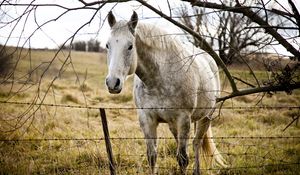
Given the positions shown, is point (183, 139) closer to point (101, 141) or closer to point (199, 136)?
point (199, 136)

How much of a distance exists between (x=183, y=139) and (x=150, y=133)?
466 millimetres

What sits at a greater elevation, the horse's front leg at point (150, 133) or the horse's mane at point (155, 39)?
the horse's mane at point (155, 39)

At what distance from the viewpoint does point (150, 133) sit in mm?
4344

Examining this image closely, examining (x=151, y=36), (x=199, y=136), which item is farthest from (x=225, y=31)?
(x=199, y=136)

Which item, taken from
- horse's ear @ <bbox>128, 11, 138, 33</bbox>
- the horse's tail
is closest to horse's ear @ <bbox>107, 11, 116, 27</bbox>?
horse's ear @ <bbox>128, 11, 138, 33</bbox>

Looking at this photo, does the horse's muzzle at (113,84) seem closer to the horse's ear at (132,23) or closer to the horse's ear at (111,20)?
the horse's ear at (132,23)

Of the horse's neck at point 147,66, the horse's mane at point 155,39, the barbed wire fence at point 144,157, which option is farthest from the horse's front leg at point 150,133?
the horse's mane at point 155,39

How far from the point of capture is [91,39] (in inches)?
129

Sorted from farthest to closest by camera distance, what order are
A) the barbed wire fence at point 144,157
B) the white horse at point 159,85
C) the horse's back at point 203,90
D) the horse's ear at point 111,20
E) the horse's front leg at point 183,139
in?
the horse's back at point 203,90 < the barbed wire fence at point 144,157 < the horse's front leg at point 183,139 < the white horse at point 159,85 < the horse's ear at point 111,20

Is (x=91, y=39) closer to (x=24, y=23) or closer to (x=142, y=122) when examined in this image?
(x=24, y=23)

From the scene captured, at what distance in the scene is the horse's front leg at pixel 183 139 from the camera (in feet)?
13.8

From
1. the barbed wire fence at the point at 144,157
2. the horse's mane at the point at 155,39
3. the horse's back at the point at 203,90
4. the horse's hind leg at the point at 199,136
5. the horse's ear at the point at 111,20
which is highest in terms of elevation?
the horse's ear at the point at 111,20

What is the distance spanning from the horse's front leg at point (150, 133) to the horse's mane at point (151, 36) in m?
0.99

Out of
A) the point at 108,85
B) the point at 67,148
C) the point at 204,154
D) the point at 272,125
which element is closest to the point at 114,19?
the point at 108,85
